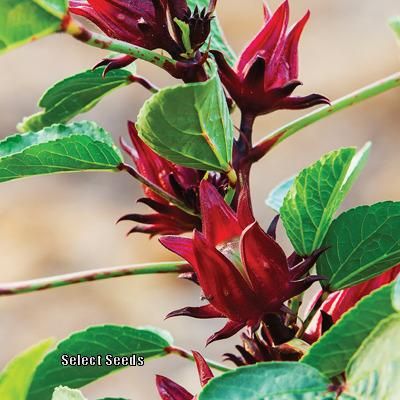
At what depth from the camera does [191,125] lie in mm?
425

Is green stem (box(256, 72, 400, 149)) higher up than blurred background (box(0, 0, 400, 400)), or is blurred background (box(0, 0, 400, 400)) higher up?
green stem (box(256, 72, 400, 149))

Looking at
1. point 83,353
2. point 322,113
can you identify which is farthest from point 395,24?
point 83,353

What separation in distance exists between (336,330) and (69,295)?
3.36 meters

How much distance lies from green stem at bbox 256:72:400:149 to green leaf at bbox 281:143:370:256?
0.04m

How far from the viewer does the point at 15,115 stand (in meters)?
4.00

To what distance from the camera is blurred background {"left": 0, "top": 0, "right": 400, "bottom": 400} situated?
138 inches

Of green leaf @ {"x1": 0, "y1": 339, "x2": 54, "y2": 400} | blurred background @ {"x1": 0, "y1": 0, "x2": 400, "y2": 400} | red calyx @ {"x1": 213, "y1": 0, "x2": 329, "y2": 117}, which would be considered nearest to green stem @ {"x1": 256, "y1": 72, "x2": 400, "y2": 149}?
red calyx @ {"x1": 213, "y1": 0, "x2": 329, "y2": 117}

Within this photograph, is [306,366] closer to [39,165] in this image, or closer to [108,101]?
[39,165]

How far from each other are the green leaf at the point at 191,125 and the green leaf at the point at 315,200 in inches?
1.7

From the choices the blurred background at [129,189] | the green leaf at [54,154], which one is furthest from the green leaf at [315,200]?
the blurred background at [129,189]

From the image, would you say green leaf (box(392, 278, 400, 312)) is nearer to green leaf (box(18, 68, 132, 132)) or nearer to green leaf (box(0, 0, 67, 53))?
green leaf (box(0, 0, 67, 53))

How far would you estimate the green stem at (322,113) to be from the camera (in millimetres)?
515

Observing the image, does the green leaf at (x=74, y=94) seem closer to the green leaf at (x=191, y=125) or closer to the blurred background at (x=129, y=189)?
the green leaf at (x=191, y=125)

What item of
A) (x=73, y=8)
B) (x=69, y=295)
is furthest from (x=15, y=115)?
(x=73, y=8)
